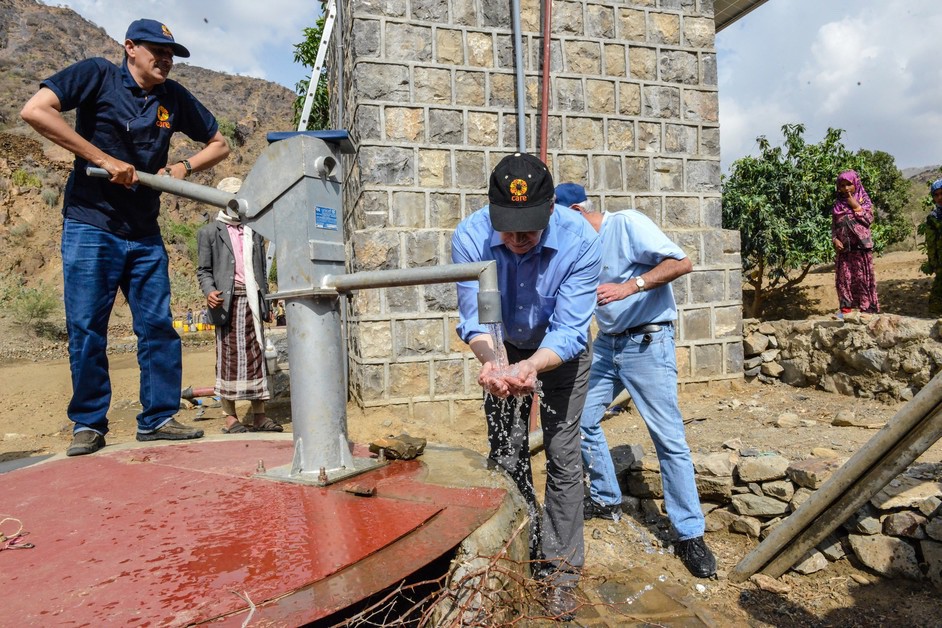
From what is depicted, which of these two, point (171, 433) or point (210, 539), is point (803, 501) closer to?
point (210, 539)

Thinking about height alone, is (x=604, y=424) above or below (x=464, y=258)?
below

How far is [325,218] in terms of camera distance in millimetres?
1855

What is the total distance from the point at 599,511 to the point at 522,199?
1.92m

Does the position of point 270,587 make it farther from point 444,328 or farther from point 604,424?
point 604,424

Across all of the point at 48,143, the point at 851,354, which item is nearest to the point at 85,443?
the point at 851,354

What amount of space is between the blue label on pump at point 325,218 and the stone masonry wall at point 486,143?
2.93 meters

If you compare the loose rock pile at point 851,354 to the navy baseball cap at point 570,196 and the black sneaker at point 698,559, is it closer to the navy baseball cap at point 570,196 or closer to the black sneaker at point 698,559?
the black sneaker at point 698,559

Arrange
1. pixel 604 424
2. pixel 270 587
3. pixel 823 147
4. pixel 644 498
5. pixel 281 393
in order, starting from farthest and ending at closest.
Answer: pixel 823 147 < pixel 281 393 < pixel 604 424 < pixel 644 498 < pixel 270 587

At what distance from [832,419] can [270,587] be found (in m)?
4.72

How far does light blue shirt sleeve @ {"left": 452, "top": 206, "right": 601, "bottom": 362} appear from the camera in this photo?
2.24 metres

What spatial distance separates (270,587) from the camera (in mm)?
1227

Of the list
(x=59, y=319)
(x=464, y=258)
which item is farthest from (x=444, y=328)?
(x=59, y=319)

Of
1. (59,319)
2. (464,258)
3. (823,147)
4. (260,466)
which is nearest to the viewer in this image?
(260,466)

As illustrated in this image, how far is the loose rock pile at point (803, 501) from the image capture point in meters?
2.80
